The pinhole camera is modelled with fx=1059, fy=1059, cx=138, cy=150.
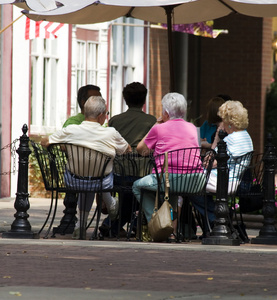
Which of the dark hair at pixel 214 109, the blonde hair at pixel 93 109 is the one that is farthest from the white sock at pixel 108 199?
the dark hair at pixel 214 109

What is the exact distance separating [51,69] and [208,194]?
25.4 feet

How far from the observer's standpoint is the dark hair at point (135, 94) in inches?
411

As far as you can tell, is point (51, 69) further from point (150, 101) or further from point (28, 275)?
point (28, 275)

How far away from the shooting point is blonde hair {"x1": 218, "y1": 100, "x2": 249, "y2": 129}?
9.99m

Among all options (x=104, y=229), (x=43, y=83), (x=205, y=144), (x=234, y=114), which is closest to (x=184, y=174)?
(x=234, y=114)

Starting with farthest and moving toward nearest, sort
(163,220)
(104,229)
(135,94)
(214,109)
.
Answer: (214,109) → (135,94) → (104,229) → (163,220)

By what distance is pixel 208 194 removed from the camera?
388 inches

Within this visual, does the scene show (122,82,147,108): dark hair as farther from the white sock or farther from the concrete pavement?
the concrete pavement

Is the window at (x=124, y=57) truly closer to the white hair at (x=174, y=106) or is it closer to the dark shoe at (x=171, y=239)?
the white hair at (x=174, y=106)

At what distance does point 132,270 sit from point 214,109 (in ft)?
12.4

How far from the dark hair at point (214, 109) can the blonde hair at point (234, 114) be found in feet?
2.68

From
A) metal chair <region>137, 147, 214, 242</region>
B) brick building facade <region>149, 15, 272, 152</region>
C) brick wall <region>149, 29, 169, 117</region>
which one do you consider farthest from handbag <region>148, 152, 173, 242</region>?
brick building facade <region>149, 15, 272, 152</region>

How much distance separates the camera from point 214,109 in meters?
→ 10.9

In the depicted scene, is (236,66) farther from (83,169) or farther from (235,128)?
(83,169)
